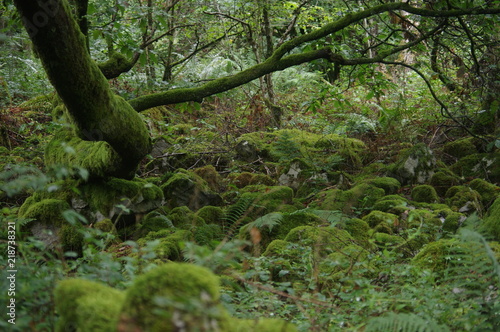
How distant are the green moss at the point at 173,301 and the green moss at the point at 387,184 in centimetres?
545

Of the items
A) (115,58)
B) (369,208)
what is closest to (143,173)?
(115,58)

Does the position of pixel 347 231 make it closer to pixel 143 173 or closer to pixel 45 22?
pixel 45 22

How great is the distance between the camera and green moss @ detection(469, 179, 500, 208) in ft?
18.1

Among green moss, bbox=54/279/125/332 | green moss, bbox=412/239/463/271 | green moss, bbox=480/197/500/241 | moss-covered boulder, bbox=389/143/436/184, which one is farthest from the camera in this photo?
moss-covered boulder, bbox=389/143/436/184

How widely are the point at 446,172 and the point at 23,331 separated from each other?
6737 millimetres

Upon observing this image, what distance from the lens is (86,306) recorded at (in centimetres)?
144

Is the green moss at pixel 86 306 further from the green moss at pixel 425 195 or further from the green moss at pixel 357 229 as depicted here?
the green moss at pixel 425 195

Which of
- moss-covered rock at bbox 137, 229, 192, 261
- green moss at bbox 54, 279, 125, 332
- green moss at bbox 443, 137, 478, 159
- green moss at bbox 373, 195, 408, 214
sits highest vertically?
green moss at bbox 443, 137, 478, 159

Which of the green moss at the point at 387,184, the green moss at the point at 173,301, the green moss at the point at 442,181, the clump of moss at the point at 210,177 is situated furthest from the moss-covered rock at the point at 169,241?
the green moss at the point at 442,181

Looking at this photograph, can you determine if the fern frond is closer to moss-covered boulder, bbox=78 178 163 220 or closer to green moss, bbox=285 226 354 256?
green moss, bbox=285 226 354 256

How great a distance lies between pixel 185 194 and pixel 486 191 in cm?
437

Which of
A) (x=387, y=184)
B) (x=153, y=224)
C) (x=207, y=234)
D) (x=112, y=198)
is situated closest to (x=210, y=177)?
(x=153, y=224)

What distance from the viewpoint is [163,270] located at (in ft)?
4.44

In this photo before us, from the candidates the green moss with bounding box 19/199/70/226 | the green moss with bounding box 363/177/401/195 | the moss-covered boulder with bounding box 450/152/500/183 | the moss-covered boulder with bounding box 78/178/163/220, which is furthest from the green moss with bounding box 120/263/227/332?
the moss-covered boulder with bounding box 450/152/500/183
